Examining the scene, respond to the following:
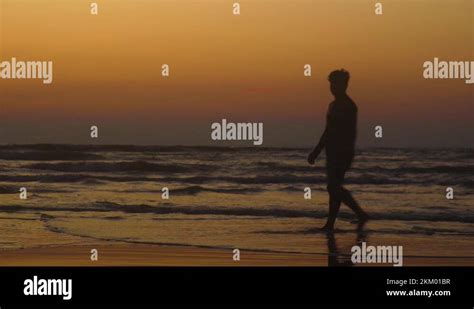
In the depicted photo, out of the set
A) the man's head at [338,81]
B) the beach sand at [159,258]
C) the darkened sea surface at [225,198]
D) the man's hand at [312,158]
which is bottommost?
the beach sand at [159,258]

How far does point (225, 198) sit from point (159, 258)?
14.3 feet

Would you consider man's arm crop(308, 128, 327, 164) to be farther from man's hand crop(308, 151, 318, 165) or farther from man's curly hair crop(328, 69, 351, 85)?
man's curly hair crop(328, 69, 351, 85)

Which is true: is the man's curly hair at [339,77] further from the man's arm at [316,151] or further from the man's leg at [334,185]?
the man's leg at [334,185]

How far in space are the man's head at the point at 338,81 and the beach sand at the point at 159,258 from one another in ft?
5.31

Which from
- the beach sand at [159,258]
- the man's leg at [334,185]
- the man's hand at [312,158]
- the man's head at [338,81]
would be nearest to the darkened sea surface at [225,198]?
the beach sand at [159,258]

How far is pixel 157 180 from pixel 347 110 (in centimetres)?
624

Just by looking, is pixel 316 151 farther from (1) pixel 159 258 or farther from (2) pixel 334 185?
(1) pixel 159 258

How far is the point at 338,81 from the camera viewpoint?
29.4 feet

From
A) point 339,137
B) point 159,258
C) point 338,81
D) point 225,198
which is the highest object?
point 338,81

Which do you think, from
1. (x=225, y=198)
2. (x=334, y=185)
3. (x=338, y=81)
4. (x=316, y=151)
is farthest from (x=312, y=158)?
(x=225, y=198)

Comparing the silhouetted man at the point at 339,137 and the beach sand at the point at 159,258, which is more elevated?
the silhouetted man at the point at 339,137

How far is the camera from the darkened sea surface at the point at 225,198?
9.45 meters
